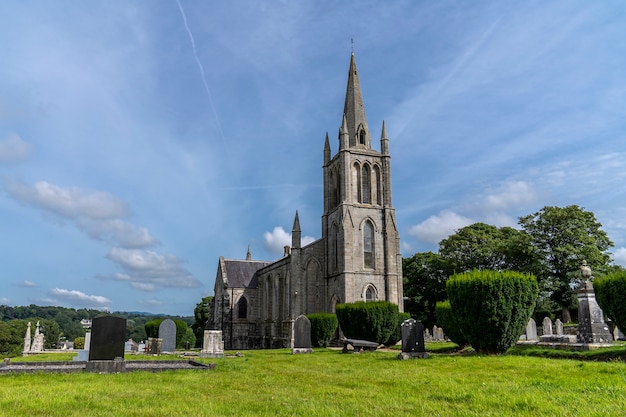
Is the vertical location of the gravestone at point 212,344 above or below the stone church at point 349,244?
below

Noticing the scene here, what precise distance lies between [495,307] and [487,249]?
117ft

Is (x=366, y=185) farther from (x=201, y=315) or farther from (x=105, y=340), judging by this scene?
(x=201, y=315)

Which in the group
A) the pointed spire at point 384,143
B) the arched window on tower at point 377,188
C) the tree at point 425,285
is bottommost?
the tree at point 425,285

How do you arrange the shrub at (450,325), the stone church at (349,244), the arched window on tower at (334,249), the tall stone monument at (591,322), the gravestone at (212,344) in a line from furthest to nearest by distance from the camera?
the arched window on tower at (334,249) → the stone church at (349,244) → the gravestone at (212,344) → the shrub at (450,325) → the tall stone monument at (591,322)

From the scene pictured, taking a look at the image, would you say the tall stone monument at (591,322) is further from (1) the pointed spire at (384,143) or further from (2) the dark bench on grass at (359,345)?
(1) the pointed spire at (384,143)

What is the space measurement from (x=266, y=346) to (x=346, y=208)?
19745mm

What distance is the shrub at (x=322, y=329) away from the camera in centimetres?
3259

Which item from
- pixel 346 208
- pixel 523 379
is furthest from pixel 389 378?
pixel 346 208

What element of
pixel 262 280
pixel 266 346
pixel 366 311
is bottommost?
pixel 266 346

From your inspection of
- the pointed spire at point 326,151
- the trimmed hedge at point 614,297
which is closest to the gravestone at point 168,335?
the trimmed hedge at point 614,297

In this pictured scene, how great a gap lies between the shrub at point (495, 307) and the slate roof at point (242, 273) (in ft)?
134

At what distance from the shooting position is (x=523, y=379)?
10109 mm

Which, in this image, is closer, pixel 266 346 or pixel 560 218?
pixel 560 218

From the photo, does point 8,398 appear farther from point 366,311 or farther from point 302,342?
point 366,311
